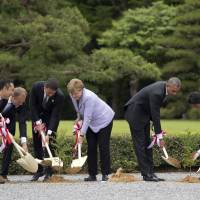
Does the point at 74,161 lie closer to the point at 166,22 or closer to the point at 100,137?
the point at 100,137

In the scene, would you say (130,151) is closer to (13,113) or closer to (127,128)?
(13,113)

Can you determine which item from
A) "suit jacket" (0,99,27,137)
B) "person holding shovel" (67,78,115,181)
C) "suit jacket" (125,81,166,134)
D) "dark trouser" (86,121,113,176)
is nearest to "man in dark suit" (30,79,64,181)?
"suit jacket" (0,99,27,137)

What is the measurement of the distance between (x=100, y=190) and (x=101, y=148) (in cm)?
137

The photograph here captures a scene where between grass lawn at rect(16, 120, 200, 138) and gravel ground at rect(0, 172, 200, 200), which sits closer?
gravel ground at rect(0, 172, 200, 200)

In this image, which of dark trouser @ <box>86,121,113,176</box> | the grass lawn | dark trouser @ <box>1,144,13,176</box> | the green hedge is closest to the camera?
dark trouser @ <box>86,121,113,176</box>

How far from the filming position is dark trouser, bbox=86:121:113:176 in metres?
10.4

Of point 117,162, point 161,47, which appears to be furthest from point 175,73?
point 117,162

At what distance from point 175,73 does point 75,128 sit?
21535 mm

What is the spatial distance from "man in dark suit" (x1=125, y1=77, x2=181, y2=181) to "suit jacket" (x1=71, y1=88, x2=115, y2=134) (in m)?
0.36

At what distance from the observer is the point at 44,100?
34.3 ft

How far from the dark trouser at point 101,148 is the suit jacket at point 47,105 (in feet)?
1.71

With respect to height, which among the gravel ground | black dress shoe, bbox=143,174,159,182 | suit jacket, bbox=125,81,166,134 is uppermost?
suit jacket, bbox=125,81,166,134

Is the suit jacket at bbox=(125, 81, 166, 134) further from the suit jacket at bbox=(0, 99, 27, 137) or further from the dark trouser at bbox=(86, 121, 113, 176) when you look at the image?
the suit jacket at bbox=(0, 99, 27, 137)

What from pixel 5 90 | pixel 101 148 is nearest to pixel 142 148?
pixel 101 148
